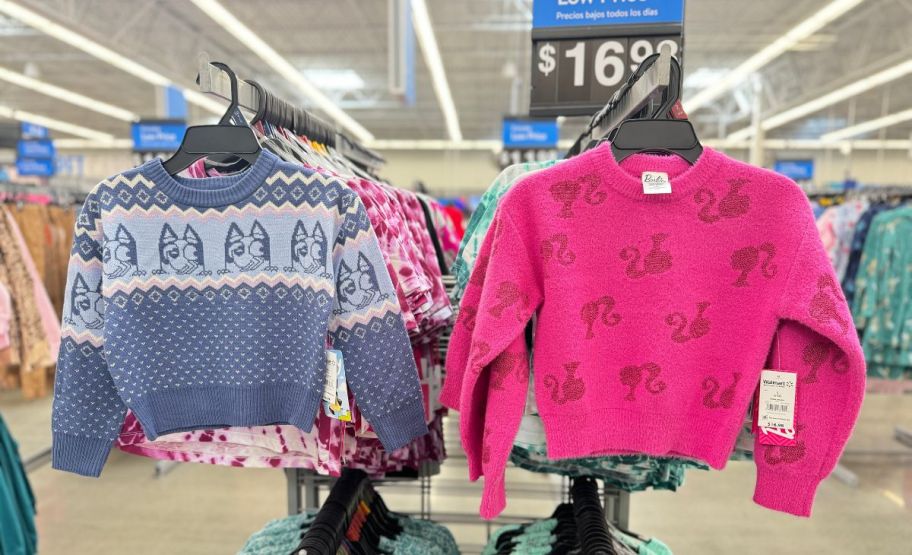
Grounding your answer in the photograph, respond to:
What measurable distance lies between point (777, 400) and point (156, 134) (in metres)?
5.77

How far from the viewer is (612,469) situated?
1315mm

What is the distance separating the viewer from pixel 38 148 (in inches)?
320

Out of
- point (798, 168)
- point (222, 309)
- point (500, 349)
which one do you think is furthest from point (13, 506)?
point (798, 168)

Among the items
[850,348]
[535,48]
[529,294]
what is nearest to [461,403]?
[529,294]

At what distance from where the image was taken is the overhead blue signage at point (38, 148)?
7.99 meters

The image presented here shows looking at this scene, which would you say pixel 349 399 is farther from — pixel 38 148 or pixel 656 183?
pixel 38 148

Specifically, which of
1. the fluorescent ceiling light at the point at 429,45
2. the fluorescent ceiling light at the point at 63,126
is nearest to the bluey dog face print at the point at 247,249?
the fluorescent ceiling light at the point at 429,45


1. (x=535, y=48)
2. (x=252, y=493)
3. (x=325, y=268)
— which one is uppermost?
(x=535, y=48)

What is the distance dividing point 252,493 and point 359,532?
245 cm

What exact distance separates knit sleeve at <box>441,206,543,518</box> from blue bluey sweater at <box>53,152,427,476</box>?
19cm

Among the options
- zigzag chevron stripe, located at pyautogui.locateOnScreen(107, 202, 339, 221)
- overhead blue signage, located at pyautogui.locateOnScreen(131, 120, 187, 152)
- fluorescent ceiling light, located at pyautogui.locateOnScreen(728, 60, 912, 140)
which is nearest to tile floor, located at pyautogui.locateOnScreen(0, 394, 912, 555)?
zigzag chevron stripe, located at pyautogui.locateOnScreen(107, 202, 339, 221)

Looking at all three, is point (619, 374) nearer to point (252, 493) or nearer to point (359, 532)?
point (359, 532)

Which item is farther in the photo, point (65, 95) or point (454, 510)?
point (65, 95)

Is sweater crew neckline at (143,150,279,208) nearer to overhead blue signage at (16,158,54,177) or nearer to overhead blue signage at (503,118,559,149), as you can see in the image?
overhead blue signage at (503,118,559,149)
